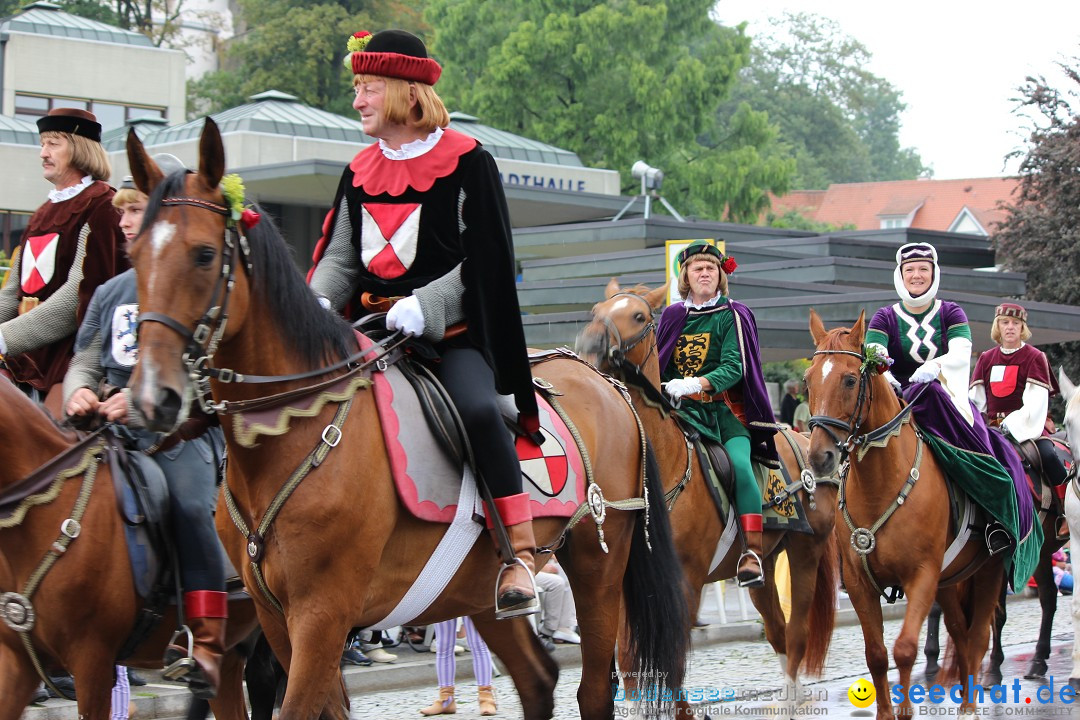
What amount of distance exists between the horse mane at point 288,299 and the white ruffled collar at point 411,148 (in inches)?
27.4

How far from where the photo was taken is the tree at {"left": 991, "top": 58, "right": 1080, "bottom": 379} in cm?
2939

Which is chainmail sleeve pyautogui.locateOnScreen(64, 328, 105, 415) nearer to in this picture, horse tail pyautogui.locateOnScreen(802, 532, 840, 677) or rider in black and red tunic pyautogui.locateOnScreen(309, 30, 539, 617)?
rider in black and red tunic pyautogui.locateOnScreen(309, 30, 539, 617)

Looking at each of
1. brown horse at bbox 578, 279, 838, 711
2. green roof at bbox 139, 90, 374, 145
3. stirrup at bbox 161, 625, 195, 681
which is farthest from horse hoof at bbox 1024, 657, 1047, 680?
green roof at bbox 139, 90, 374, 145

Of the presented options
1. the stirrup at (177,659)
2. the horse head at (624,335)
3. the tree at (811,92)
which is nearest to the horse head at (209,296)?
the stirrup at (177,659)

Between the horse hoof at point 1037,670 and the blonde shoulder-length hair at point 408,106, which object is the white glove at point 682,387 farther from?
the horse hoof at point 1037,670

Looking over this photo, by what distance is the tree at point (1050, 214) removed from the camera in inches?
1157

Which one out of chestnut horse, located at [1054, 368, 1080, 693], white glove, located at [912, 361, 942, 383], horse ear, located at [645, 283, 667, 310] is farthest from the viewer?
chestnut horse, located at [1054, 368, 1080, 693]

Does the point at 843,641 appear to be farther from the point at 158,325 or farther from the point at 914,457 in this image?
the point at 158,325

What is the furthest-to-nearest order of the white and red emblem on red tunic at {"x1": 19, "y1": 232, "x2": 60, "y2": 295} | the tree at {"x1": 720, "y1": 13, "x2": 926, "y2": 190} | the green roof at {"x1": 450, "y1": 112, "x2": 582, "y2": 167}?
the tree at {"x1": 720, "y1": 13, "x2": 926, "y2": 190}, the green roof at {"x1": 450, "y1": 112, "x2": 582, "y2": 167}, the white and red emblem on red tunic at {"x1": 19, "y1": 232, "x2": 60, "y2": 295}

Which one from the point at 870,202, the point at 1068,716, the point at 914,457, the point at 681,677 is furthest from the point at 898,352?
the point at 870,202

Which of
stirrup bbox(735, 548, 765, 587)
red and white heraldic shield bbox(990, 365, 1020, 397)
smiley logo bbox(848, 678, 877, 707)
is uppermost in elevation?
red and white heraldic shield bbox(990, 365, 1020, 397)

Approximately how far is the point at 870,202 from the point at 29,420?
8839 cm

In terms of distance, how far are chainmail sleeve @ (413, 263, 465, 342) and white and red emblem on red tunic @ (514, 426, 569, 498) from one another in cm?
70

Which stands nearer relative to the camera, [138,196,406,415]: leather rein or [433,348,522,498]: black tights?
[138,196,406,415]: leather rein
